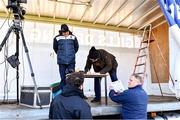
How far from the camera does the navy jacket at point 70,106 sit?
2316mm

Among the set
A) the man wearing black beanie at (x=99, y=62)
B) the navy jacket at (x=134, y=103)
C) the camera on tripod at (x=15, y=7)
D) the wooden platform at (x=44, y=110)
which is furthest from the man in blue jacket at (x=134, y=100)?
the camera on tripod at (x=15, y=7)

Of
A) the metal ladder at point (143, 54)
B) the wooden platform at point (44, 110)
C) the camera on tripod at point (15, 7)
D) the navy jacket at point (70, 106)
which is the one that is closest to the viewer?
the navy jacket at point (70, 106)

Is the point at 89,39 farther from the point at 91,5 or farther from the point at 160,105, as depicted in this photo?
the point at 160,105

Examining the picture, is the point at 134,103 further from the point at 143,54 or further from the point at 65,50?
the point at 143,54

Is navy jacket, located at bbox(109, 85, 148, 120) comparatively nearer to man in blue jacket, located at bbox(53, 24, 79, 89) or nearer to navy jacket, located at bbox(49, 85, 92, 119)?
navy jacket, located at bbox(49, 85, 92, 119)

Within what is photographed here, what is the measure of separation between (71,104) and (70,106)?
22 millimetres

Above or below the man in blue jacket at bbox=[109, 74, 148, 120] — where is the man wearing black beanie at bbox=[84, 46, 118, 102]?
above

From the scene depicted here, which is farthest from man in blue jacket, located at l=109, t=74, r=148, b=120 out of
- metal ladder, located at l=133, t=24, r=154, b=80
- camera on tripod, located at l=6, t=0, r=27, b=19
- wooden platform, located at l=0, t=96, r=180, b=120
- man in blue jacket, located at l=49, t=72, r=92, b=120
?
metal ladder, located at l=133, t=24, r=154, b=80

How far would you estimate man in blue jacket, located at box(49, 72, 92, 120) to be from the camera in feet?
7.61

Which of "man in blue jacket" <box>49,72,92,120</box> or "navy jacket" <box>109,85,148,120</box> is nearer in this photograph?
"man in blue jacket" <box>49,72,92,120</box>

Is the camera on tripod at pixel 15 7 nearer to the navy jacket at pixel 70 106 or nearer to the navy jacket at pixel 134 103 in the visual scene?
the navy jacket at pixel 70 106

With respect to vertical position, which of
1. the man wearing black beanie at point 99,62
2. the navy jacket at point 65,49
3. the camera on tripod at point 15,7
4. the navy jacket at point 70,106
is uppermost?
the camera on tripod at point 15,7

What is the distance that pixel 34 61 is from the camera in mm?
6250

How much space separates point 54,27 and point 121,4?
1994 millimetres
